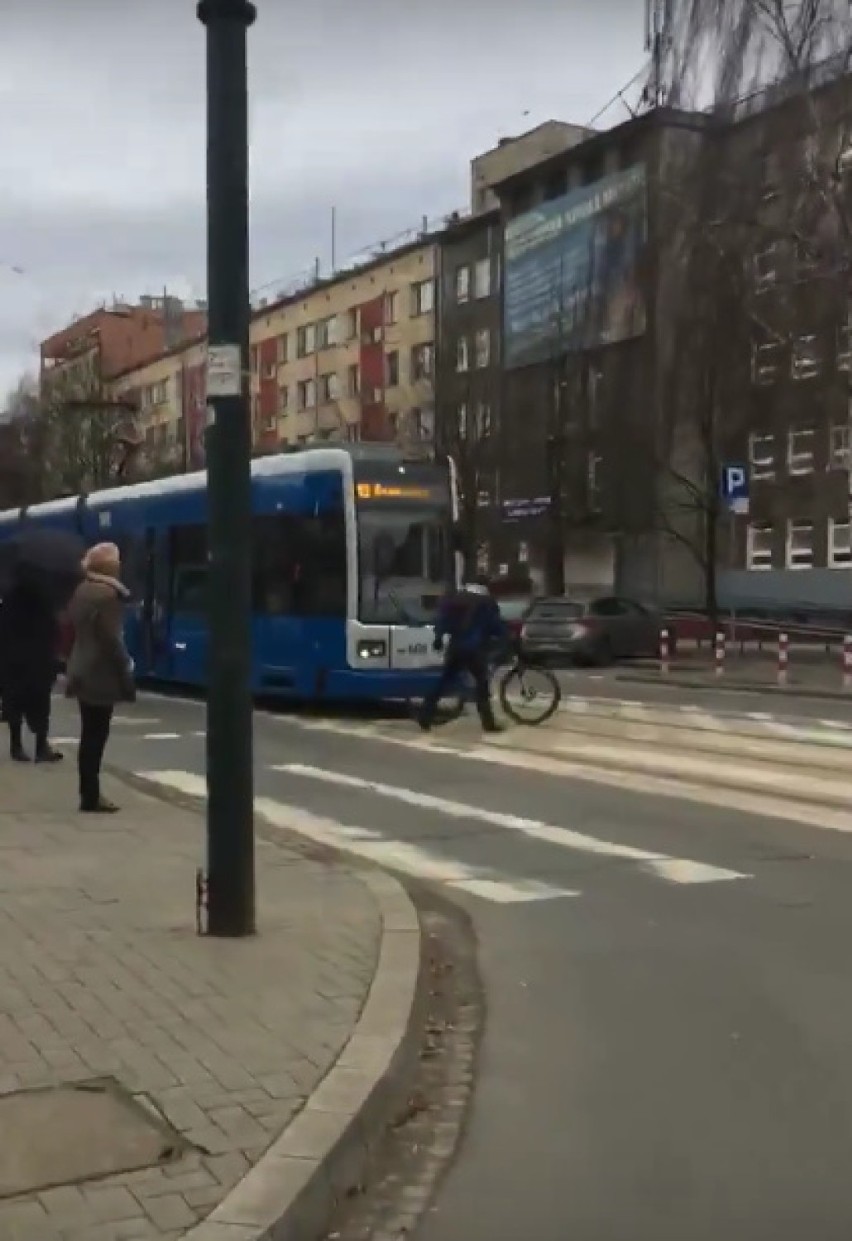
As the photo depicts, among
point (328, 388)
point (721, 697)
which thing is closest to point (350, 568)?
point (721, 697)

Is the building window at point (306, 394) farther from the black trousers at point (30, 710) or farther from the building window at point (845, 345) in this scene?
the black trousers at point (30, 710)

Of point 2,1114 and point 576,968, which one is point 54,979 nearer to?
point 2,1114

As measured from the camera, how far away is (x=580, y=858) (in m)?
9.63

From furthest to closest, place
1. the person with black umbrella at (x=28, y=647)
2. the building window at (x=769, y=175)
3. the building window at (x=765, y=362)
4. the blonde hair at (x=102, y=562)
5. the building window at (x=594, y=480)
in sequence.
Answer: the building window at (x=594, y=480)
the building window at (x=765, y=362)
the building window at (x=769, y=175)
the person with black umbrella at (x=28, y=647)
the blonde hair at (x=102, y=562)

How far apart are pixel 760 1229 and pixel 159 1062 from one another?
79.5 inches

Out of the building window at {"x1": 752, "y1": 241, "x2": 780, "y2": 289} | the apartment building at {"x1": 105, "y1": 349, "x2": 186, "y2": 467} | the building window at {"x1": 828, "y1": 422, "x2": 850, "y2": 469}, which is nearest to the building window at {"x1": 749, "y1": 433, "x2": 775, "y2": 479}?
the building window at {"x1": 828, "y1": 422, "x2": 850, "y2": 469}

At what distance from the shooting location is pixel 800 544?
1858 inches

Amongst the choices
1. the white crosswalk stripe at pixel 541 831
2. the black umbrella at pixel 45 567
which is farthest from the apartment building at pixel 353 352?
the white crosswalk stripe at pixel 541 831

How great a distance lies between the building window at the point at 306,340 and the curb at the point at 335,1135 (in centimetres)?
6584

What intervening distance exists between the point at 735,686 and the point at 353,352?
43.3 meters

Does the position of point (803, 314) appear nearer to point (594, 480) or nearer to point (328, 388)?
point (594, 480)

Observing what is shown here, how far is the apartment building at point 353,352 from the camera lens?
61.3 metres

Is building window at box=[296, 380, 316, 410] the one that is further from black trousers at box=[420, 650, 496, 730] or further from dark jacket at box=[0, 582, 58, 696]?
dark jacket at box=[0, 582, 58, 696]

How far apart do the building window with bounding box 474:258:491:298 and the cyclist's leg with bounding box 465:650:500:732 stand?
4267cm
